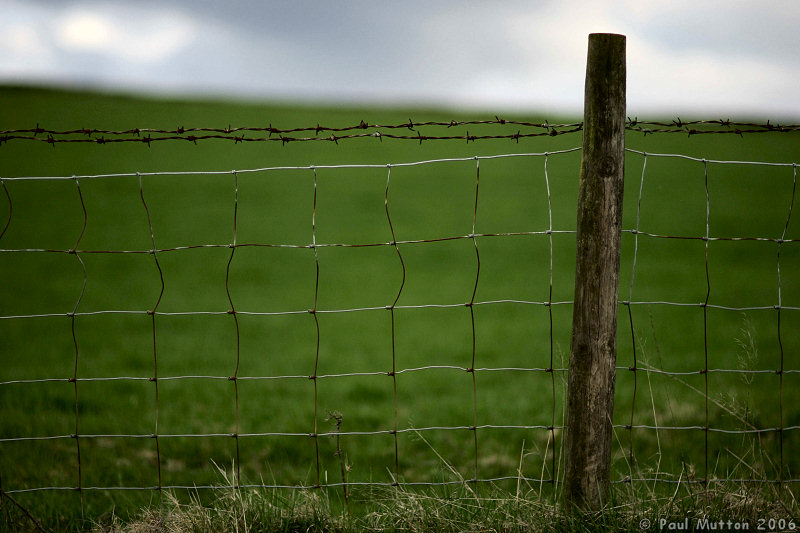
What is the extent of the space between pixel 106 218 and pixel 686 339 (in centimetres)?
1550

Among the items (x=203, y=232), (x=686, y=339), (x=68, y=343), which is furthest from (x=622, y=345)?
(x=203, y=232)

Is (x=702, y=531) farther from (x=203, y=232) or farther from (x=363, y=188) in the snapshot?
(x=363, y=188)

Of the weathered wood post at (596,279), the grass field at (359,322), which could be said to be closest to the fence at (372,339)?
the grass field at (359,322)

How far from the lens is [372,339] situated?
33.8ft

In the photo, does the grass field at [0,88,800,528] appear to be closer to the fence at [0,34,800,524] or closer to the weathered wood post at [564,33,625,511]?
the fence at [0,34,800,524]

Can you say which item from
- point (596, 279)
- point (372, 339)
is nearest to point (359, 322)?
point (372, 339)

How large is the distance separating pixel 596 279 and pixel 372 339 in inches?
303

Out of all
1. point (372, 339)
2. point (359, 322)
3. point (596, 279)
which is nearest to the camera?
point (596, 279)

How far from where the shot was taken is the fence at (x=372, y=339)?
390 cm

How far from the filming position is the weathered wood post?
272 cm

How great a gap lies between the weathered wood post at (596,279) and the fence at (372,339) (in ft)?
0.74

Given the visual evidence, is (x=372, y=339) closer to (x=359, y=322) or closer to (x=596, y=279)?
(x=359, y=322)

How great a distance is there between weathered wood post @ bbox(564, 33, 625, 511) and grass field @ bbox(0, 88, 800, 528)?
0.16m

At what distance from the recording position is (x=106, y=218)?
60.2ft
